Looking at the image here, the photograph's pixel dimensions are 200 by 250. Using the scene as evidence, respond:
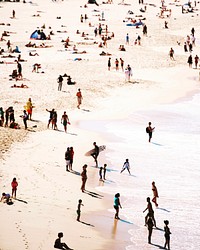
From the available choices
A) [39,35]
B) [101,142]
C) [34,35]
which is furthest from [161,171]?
[34,35]

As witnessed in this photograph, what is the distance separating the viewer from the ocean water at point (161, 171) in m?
15.8

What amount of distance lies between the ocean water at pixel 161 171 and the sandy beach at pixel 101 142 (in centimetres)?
4

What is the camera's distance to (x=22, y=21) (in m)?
61.0

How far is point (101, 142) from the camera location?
2462cm

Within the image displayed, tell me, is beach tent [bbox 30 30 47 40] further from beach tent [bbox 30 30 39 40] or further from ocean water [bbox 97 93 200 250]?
ocean water [bbox 97 93 200 250]

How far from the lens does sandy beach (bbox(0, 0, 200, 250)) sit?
1533 cm

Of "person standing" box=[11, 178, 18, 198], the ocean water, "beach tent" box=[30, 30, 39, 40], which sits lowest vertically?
the ocean water

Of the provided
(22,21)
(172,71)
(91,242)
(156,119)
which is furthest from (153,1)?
(91,242)

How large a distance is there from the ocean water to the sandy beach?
38 millimetres

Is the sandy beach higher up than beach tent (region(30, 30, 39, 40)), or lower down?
lower down

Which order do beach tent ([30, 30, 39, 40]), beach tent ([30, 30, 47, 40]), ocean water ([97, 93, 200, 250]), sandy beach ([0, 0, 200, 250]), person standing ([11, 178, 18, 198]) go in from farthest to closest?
beach tent ([30, 30, 39, 40])
beach tent ([30, 30, 47, 40])
person standing ([11, 178, 18, 198])
ocean water ([97, 93, 200, 250])
sandy beach ([0, 0, 200, 250])

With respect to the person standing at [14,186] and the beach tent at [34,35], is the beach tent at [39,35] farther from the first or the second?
the person standing at [14,186]

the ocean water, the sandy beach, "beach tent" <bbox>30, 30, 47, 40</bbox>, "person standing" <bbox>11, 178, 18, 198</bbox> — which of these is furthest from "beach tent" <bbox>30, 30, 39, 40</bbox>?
"person standing" <bbox>11, 178, 18, 198</bbox>

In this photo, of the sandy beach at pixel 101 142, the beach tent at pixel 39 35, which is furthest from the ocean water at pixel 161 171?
the beach tent at pixel 39 35
